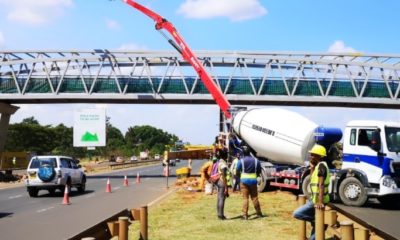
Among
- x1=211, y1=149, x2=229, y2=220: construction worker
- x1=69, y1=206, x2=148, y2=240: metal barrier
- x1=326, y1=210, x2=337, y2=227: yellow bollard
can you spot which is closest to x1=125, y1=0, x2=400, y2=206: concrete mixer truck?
x1=211, y1=149, x2=229, y2=220: construction worker

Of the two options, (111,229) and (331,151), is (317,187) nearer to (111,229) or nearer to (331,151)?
(111,229)

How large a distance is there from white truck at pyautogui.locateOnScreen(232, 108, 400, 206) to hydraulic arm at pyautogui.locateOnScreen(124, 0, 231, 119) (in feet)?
16.3

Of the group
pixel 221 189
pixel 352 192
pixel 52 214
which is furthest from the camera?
pixel 352 192

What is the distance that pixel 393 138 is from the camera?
58.2 feet

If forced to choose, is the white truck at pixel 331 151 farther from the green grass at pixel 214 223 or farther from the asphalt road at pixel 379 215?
the green grass at pixel 214 223

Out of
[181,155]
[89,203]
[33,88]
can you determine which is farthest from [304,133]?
[33,88]

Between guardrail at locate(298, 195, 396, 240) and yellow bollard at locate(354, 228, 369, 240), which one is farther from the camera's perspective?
guardrail at locate(298, 195, 396, 240)

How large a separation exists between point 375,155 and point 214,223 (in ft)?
22.5

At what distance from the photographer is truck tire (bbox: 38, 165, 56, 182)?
961 inches

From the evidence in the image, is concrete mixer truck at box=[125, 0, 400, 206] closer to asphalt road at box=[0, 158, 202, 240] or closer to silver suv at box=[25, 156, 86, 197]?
asphalt road at box=[0, 158, 202, 240]

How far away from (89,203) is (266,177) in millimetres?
7348

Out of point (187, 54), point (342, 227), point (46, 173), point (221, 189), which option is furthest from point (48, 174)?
point (342, 227)

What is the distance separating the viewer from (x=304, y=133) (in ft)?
71.6

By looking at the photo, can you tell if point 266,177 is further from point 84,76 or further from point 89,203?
point 84,76
